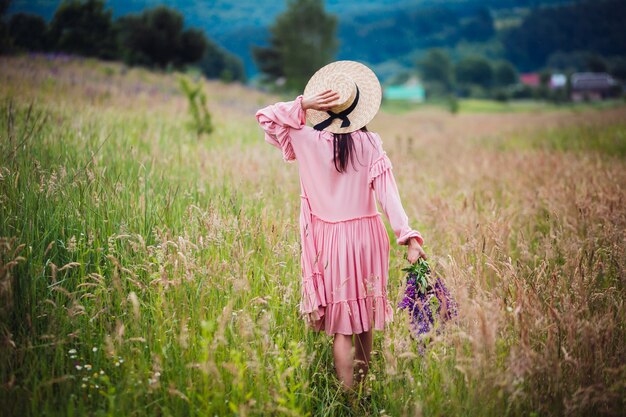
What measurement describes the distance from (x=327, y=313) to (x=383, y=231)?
585 mm

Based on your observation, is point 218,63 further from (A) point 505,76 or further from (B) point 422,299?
(B) point 422,299

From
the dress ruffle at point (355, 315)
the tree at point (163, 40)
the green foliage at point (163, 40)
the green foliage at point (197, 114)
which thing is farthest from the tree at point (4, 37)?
the tree at point (163, 40)

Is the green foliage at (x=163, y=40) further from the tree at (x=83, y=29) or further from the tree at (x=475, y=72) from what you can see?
the tree at (x=475, y=72)

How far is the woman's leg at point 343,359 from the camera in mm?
2475

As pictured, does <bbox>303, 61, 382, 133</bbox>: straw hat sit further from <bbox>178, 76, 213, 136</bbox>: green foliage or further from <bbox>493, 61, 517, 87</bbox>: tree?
<bbox>493, 61, 517, 87</bbox>: tree

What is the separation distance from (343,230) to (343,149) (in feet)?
1.53

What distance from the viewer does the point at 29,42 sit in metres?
23.8

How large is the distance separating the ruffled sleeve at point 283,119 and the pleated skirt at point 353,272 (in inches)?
22.6

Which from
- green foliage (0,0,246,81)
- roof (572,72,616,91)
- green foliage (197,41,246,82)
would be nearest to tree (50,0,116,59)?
green foliage (0,0,246,81)

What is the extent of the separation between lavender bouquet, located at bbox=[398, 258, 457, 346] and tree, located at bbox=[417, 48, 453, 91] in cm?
13410

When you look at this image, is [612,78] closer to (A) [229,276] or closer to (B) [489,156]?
(B) [489,156]

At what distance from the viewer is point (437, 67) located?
428 feet

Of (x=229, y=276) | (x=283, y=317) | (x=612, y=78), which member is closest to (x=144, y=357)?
(x=229, y=276)

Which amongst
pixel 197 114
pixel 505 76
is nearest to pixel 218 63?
pixel 505 76
